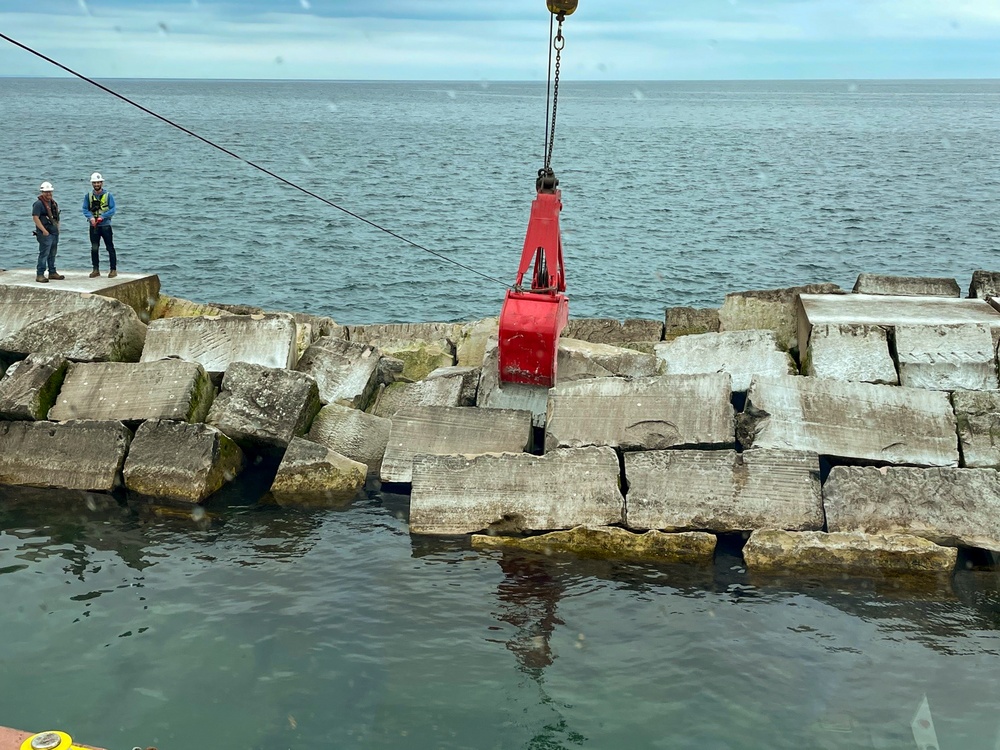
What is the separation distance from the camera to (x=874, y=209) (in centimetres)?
3653

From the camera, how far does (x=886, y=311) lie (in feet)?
35.9

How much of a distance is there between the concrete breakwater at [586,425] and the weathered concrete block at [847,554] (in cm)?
2

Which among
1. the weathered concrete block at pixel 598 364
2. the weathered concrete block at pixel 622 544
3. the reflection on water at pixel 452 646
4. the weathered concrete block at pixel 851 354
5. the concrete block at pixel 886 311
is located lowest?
the reflection on water at pixel 452 646

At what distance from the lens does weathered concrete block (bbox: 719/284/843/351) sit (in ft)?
39.4

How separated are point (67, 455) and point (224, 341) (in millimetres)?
2128

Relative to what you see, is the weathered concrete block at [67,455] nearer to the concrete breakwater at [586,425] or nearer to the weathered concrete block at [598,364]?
the concrete breakwater at [586,425]

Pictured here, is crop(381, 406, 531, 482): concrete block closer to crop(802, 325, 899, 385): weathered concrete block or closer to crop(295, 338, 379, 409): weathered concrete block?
crop(295, 338, 379, 409): weathered concrete block

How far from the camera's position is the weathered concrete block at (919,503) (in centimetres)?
821

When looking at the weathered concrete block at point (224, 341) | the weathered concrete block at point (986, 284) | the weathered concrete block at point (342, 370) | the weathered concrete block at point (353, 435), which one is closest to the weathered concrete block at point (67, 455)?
the weathered concrete block at point (224, 341)

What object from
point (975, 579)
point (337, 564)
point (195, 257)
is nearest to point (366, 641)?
point (337, 564)

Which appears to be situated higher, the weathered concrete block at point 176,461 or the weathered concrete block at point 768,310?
the weathered concrete block at point 768,310

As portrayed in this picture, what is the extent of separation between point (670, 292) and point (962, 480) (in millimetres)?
15381

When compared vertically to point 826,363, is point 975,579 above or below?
below

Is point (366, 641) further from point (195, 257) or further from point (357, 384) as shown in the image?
point (195, 257)
